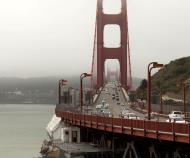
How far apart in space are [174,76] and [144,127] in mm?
94272

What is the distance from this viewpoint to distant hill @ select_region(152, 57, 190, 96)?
115 meters

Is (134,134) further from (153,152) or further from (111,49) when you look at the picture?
(111,49)

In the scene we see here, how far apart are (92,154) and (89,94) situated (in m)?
54.0

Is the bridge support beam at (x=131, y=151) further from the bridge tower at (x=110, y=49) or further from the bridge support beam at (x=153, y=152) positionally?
the bridge tower at (x=110, y=49)

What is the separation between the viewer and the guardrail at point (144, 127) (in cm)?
3244

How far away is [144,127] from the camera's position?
1479 inches

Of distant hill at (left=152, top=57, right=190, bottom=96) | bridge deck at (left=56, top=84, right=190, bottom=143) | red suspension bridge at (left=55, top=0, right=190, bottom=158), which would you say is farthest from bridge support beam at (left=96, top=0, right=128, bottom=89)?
bridge deck at (left=56, top=84, right=190, bottom=143)

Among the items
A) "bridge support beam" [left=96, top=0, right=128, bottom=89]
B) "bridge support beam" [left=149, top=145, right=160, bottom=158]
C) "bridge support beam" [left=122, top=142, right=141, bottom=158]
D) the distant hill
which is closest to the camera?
"bridge support beam" [left=149, top=145, right=160, bottom=158]

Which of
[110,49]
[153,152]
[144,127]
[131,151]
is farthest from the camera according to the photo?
[110,49]

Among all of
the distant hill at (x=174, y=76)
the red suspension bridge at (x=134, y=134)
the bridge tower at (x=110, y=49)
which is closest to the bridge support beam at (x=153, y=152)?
the red suspension bridge at (x=134, y=134)

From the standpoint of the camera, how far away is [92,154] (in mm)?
50969

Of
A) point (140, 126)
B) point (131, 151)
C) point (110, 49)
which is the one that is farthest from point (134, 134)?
point (110, 49)

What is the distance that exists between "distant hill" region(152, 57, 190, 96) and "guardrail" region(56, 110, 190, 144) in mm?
59871

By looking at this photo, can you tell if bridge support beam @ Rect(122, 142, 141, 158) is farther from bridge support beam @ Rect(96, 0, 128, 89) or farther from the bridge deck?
bridge support beam @ Rect(96, 0, 128, 89)
